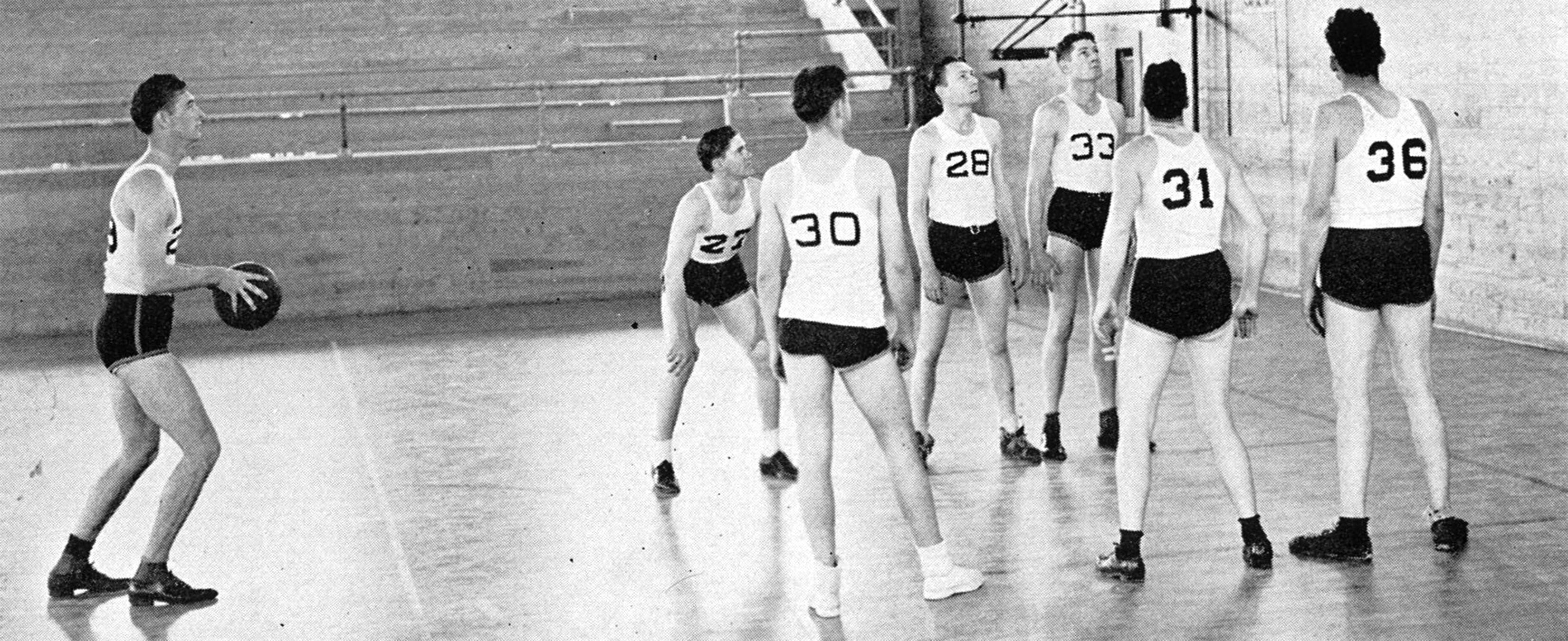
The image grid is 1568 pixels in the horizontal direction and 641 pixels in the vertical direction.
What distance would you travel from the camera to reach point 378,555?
7484mm

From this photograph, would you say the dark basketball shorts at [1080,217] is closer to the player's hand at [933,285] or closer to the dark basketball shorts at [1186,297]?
the player's hand at [933,285]

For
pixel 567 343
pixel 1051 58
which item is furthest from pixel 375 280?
pixel 1051 58

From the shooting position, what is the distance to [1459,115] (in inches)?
490

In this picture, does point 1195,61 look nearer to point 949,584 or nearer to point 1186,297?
point 1186,297

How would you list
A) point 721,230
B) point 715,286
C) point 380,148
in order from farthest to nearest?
point 380,148 < point 715,286 < point 721,230

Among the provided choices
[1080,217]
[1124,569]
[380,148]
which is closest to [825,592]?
[1124,569]

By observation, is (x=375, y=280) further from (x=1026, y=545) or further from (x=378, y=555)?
(x=1026, y=545)

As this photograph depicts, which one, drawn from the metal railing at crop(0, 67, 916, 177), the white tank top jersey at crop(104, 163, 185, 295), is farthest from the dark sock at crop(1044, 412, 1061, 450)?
the metal railing at crop(0, 67, 916, 177)

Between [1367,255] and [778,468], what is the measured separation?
310 cm

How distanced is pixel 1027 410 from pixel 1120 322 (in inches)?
68.8

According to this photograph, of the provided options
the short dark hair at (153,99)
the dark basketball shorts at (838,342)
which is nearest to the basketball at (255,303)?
the short dark hair at (153,99)

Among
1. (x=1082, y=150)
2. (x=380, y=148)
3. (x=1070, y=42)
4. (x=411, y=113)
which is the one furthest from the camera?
(x=411, y=113)

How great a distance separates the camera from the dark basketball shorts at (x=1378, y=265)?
6609 millimetres

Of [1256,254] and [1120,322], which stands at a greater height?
[1256,254]
